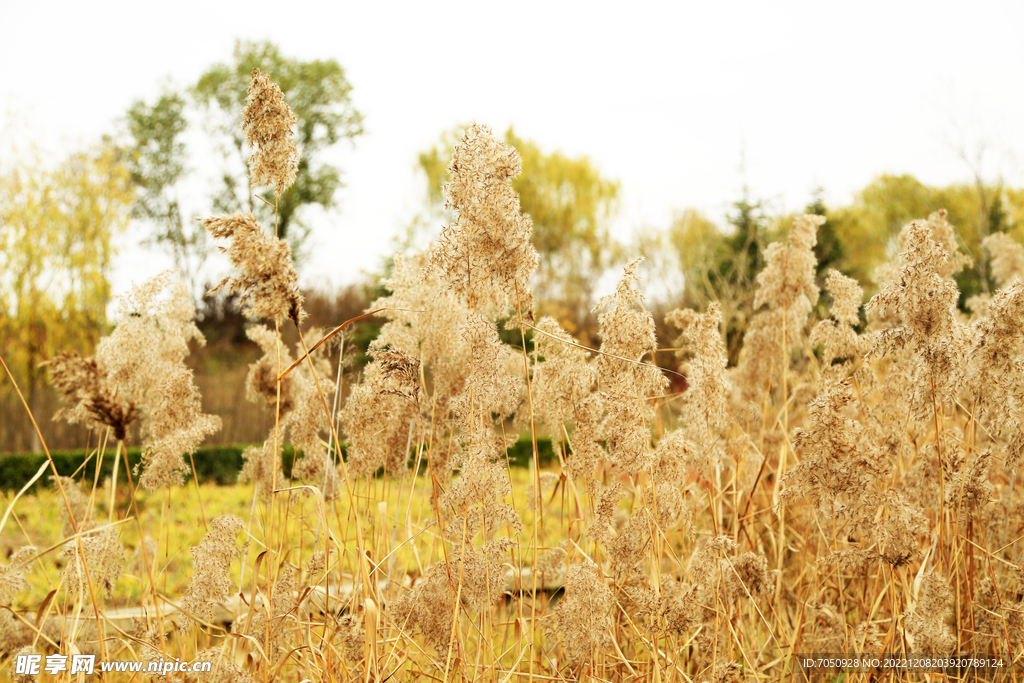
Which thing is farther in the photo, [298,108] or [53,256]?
[298,108]

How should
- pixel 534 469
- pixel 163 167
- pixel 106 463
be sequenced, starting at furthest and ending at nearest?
1. pixel 163 167
2. pixel 106 463
3. pixel 534 469

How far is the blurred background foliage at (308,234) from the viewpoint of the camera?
11742mm

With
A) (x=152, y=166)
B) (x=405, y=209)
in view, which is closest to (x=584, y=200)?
(x=405, y=209)

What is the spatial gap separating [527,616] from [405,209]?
19925 millimetres

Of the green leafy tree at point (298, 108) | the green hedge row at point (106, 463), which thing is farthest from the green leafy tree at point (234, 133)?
the green hedge row at point (106, 463)

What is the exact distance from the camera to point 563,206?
25.6m

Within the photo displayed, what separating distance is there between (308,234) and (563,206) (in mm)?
10423

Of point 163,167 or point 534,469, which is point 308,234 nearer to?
point 163,167

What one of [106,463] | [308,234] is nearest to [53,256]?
[106,463]

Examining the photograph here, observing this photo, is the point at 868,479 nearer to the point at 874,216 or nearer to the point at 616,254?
the point at 616,254

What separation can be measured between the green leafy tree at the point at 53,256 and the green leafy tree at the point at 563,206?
11.5 m

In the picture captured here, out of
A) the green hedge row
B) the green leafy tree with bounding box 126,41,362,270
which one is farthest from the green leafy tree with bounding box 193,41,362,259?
the green hedge row

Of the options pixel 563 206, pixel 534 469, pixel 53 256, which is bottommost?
pixel 534 469

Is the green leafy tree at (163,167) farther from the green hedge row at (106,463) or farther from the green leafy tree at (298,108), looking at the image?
the green hedge row at (106,463)
